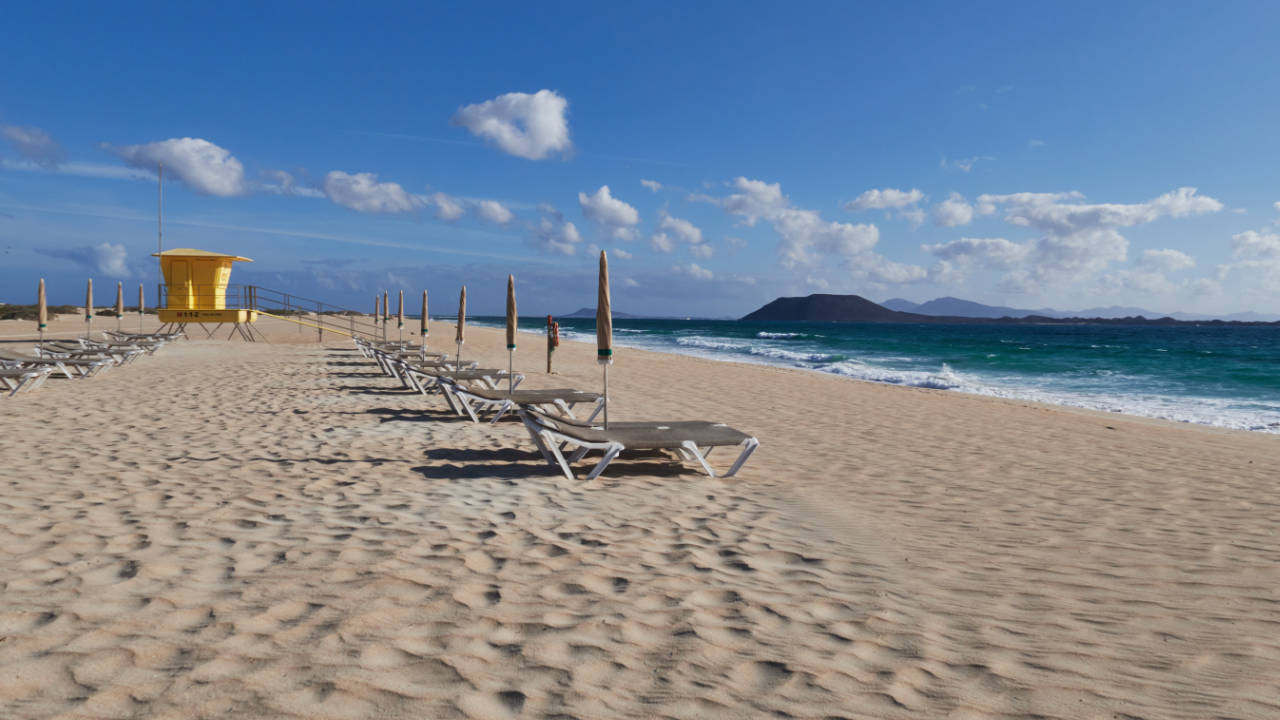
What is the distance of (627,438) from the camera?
5574 mm

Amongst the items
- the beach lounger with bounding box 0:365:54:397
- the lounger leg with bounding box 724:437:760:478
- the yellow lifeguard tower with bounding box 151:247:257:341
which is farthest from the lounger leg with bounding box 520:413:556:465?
the yellow lifeguard tower with bounding box 151:247:257:341

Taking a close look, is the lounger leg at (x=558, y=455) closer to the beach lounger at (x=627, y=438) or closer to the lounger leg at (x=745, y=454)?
the beach lounger at (x=627, y=438)

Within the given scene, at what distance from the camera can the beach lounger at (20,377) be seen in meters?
9.41

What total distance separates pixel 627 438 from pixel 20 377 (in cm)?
921

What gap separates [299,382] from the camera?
39.4 ft

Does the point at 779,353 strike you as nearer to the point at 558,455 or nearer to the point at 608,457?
the point at 558,455

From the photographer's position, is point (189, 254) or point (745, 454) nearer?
point (745, 454)

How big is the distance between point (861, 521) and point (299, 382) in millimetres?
10413

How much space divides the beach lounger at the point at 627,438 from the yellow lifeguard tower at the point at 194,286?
21599 millimetres

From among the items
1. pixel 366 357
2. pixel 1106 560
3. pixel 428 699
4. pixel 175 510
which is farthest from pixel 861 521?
pixel 366 357

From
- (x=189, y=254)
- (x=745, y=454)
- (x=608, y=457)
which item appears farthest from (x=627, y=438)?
(x=189, y=254)

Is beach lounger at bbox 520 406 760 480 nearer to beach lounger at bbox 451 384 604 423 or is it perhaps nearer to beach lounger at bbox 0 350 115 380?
beach lounger at bbox 451 384 604 423

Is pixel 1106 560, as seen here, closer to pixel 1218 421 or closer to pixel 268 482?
pixel 268 482

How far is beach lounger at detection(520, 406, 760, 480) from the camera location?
215 inches
